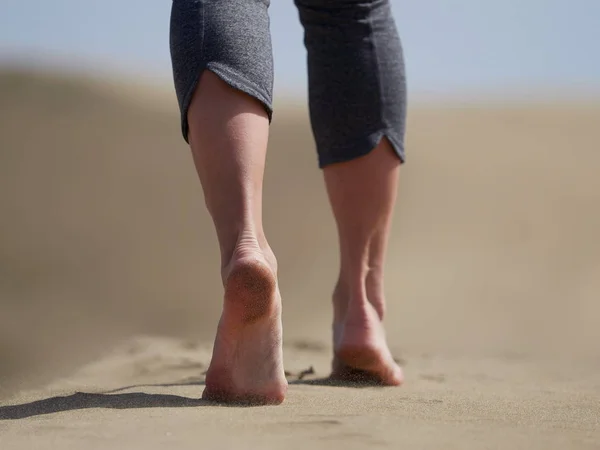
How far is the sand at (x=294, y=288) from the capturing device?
1.03 m

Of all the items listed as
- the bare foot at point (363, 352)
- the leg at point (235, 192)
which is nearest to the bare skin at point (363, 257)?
the bare foot at point (363, 352)

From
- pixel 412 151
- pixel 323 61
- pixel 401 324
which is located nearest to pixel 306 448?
pixel 323 61

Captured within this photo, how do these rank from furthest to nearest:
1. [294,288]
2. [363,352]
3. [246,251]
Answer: [294,288] < [363,352] < [246,251]

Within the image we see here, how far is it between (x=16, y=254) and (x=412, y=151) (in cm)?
435

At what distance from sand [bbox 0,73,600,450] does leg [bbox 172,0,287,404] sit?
2.3 inches

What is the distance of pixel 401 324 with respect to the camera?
3.48 meters

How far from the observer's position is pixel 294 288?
392 cm

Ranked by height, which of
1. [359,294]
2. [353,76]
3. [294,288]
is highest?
[353,76]

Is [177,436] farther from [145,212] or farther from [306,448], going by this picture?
[145,212]

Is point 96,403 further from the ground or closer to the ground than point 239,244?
closer to the ground

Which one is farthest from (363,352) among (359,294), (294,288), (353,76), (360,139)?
(294,288)

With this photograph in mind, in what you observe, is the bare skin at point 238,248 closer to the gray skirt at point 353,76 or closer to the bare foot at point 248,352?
the bare foot at point 248,352

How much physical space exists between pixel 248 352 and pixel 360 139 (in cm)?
55

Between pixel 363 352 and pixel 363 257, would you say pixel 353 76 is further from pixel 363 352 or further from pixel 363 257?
pixel 363 352
